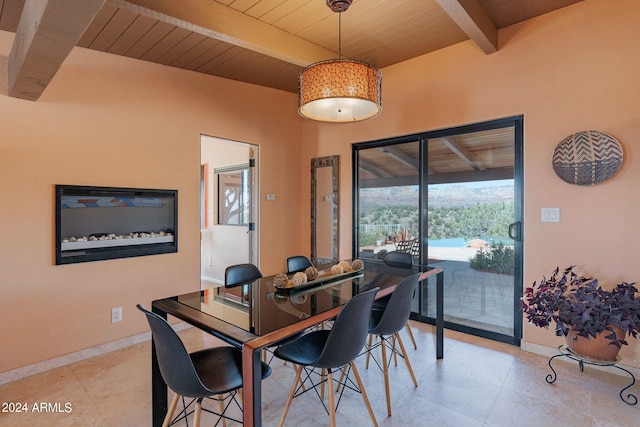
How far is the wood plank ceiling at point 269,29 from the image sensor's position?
7.21ft

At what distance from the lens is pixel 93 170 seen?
9.20 ft

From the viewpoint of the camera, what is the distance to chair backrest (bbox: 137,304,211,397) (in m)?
1.32

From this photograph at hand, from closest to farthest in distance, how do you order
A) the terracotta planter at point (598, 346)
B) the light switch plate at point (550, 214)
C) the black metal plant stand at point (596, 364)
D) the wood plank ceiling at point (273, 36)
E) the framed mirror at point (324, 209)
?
the wood plank ceiling at point (273, 36) → the black metal plant stand at point (596, 364) → the terracotta planter at point (598, 346) → the light switch plate at point (550, 214) → the framed mirror at point (324, 209)

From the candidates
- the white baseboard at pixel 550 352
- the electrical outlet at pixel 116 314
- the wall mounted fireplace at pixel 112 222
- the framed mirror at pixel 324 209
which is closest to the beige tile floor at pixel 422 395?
the white baseboard at pixel 550 352

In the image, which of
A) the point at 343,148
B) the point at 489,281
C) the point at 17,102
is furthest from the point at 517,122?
the point at 17,102

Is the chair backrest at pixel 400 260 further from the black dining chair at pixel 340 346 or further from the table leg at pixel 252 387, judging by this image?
the table leg at pixel 252 387

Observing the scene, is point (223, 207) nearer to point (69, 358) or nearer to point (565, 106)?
point (69, 358)

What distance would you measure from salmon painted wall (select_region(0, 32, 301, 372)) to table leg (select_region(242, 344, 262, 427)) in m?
2.29

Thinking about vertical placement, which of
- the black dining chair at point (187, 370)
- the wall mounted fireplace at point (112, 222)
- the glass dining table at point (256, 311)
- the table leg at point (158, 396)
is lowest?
the table leg at point (158, 396)

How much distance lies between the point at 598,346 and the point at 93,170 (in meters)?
4.20

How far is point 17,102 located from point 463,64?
152 inches

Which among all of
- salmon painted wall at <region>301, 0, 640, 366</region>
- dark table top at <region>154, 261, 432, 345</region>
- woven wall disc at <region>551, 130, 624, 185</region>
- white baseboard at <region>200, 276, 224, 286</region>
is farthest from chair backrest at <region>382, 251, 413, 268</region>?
white baseboard at <region>200, 276, 224, 286</region>

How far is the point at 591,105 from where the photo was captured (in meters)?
2.52

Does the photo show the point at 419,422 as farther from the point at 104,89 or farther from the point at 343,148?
the point at 104,89
